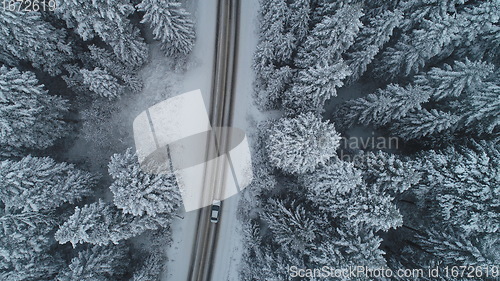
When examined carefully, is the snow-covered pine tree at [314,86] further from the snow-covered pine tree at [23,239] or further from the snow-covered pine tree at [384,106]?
the snow-covered pine tree at [23,239]

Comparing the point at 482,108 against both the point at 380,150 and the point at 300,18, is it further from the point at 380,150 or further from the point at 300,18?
the point at 300,18

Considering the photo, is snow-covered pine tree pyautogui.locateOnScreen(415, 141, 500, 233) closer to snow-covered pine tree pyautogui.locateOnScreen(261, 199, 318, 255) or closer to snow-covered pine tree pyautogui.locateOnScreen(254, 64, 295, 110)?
snow-covered pine tree pyautogui.locateOnScreen(261, 199, 318, 255)

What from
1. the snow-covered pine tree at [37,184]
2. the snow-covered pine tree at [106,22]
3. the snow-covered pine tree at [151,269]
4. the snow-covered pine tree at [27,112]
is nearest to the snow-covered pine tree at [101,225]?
the snow-covered pine tree at [37,184]

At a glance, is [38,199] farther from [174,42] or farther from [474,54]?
[474,54]

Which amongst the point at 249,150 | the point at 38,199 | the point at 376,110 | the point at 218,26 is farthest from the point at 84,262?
the point at 376,110

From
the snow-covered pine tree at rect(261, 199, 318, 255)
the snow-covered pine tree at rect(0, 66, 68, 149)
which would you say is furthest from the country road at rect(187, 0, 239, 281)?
the snow-covered pine tree at rect(0, 66, 68, 149)
